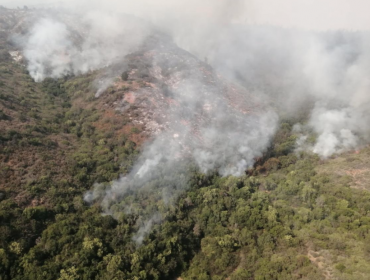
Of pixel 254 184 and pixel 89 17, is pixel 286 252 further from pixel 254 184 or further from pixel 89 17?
pixel 89 17

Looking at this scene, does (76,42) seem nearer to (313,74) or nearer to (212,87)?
(212,87)

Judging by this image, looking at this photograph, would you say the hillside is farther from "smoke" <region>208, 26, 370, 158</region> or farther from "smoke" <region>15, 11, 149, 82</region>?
"smoke" <region>15, 11, 149, 82</region>

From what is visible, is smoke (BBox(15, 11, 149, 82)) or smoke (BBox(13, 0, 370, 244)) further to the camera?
smoke (BBox(15, 11, 149, 82))

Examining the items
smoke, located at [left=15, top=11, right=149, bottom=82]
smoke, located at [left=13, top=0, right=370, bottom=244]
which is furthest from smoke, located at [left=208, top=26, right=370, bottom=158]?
smoke, located at [left=15, top=11, right=149, bottom=82]

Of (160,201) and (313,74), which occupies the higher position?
(313,74)

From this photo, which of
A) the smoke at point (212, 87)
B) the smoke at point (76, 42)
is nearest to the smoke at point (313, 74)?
the smoke at point (212, 87)

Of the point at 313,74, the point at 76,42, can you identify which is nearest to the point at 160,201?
the point at 76,42

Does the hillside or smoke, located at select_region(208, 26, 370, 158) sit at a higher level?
smoke, located at select_region(208, 26, 370, 158)

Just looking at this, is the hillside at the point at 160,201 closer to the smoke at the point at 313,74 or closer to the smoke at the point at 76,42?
the smoke at the point at 313,74
